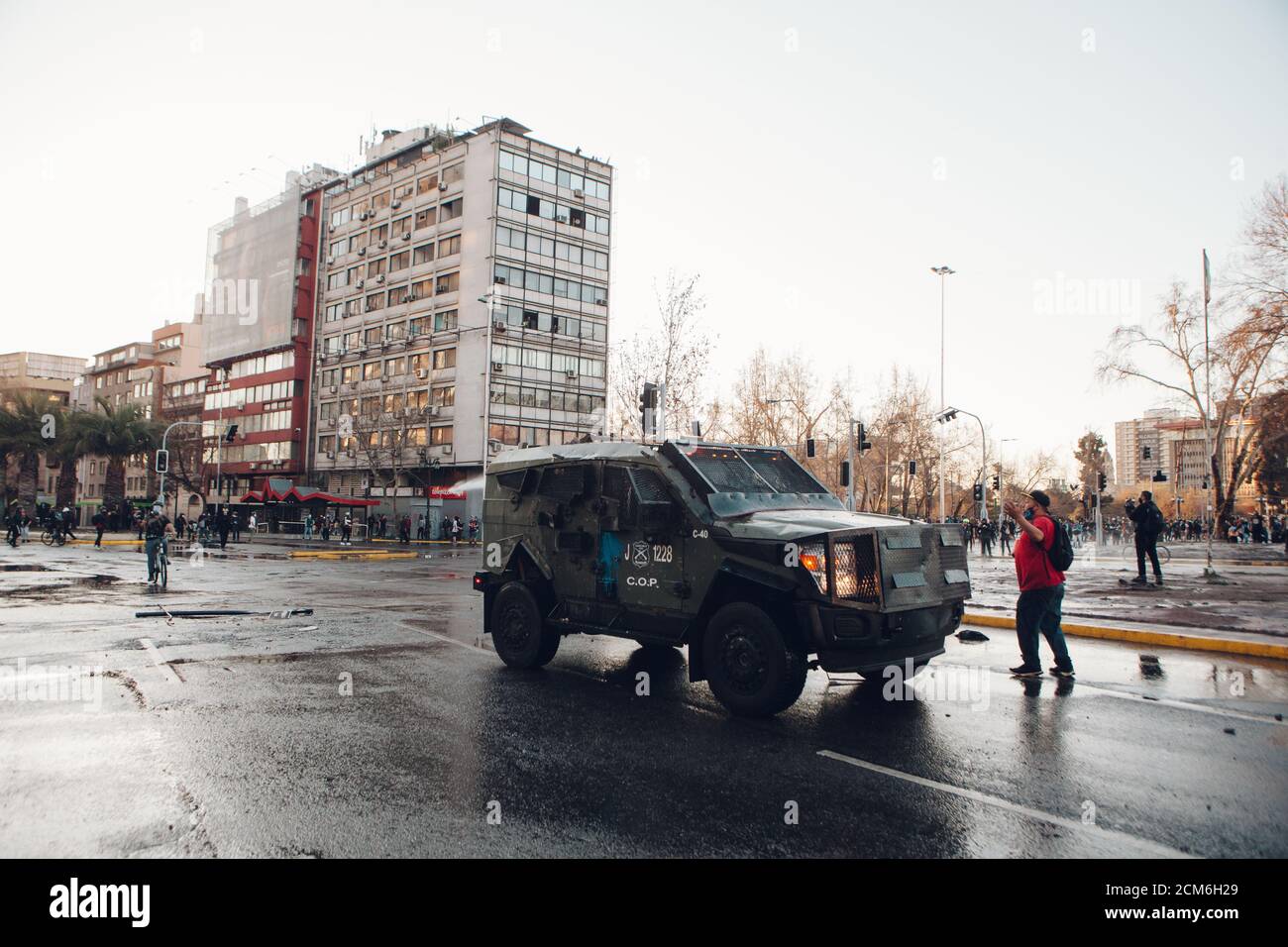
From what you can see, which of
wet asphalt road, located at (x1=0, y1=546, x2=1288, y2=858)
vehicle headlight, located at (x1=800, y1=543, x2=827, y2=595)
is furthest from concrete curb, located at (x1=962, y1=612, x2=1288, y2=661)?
vehicle headlight, located at (x1=800, y1=543, x2=827, y2=595)

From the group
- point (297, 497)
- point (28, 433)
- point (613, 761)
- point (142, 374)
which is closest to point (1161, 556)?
point (613, 761)

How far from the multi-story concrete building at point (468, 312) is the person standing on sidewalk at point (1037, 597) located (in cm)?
4626

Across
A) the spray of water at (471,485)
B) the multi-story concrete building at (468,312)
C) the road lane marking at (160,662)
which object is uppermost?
the multi-story concrete building at (468,312)

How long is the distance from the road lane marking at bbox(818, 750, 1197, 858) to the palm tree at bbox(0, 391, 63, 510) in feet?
212

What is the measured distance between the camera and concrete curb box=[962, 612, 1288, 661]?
9359 millimetres

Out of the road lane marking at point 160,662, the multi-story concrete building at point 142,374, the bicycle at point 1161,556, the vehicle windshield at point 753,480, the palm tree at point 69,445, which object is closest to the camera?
the vehicle windshield at point 753,480

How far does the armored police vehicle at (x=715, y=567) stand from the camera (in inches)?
233

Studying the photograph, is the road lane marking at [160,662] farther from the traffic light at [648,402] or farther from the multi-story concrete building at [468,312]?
the multi-story concrete building at [468,312]

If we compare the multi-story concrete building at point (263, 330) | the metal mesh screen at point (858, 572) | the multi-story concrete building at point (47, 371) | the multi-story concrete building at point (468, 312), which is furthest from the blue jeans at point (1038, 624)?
the multi-story concrete building at point (47, 371)

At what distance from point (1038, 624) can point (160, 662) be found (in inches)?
373

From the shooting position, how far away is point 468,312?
188 ft

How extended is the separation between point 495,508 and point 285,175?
8281 centimetres

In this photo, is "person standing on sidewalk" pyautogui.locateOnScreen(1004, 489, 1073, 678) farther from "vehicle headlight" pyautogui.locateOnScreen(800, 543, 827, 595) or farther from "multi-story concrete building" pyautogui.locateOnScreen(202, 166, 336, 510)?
"multi-story concrete building" pyautogui.locateOnScreen(202, 166, 336, 510)

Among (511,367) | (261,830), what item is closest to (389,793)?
(261,830)
